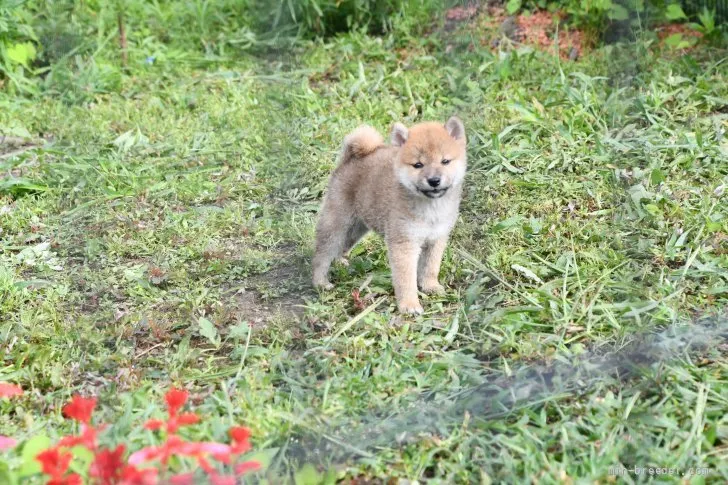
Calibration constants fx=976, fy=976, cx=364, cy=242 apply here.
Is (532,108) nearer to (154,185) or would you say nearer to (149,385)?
(154,185)

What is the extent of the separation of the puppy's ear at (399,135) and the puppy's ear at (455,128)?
0.20 m

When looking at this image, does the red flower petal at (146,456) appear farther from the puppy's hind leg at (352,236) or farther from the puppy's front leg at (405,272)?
the puppy's hind leg at (352,236)

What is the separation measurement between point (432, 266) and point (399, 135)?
662 millimetres

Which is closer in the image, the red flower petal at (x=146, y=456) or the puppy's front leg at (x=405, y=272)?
the red flower petal at (x=146, y=456)

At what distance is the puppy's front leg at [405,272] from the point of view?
14.7 ft

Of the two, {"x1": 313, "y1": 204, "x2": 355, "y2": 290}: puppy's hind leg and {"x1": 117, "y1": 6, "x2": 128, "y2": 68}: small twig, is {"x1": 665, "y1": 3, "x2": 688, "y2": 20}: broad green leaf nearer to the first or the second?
{"x1": 313, "y1": 204, "x2": 355, "y2": 290}: puppy's hind leg


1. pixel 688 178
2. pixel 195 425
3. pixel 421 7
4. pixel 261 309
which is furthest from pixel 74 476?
pixel 421 7

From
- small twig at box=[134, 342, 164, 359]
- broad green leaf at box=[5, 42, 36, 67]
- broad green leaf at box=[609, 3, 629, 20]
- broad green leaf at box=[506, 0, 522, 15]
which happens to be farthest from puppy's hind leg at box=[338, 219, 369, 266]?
broad green leaf at box=[5, 42, 36, 67]

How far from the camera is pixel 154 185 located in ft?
19.4

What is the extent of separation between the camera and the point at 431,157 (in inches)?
174

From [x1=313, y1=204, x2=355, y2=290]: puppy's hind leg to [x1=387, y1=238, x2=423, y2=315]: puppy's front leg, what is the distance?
0.31 metres

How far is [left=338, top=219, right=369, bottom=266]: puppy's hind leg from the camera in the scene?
16.0 feet

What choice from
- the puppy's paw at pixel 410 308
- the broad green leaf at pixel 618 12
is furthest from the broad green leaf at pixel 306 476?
the broad green leaf at pixel 618 12

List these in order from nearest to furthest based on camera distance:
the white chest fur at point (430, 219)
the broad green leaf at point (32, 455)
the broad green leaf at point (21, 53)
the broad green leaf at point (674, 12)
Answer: the broad green leaf at point (32, 455) → the white chest fur at point (430, 219) → the broad green leaf at point (674, 12) → the broad green leaf at point (21, 53)
